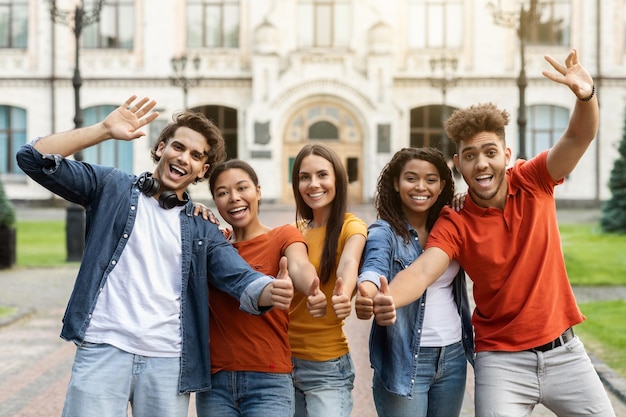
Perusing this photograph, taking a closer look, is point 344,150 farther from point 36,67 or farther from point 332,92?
point 36,67

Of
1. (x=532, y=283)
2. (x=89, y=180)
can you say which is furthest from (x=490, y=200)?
(x=89, y=180)

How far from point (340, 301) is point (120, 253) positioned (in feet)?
3.25

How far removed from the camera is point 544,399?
3.80 metres

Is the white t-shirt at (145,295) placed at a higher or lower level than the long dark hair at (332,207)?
lower

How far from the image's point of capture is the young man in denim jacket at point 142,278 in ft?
11.4

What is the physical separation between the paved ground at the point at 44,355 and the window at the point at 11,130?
78.4ft

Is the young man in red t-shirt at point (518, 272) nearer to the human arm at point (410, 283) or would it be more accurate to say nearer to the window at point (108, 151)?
the human arm at point (410, 283)

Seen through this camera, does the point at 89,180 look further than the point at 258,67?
No

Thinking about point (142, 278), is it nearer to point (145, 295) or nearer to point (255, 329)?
point (145, 295)

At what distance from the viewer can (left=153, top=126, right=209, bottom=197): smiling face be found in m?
3.76

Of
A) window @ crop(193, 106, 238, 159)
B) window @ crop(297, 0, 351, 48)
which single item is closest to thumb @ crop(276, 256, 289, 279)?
window @ crop(193, 106, 238, 159)

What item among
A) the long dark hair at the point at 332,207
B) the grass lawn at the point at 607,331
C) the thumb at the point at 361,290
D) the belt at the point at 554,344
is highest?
the long dark hair at the point at 332,207

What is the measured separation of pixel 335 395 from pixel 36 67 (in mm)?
35909

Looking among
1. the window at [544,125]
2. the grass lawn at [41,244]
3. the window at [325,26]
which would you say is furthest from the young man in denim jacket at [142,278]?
the window at [544,125]
